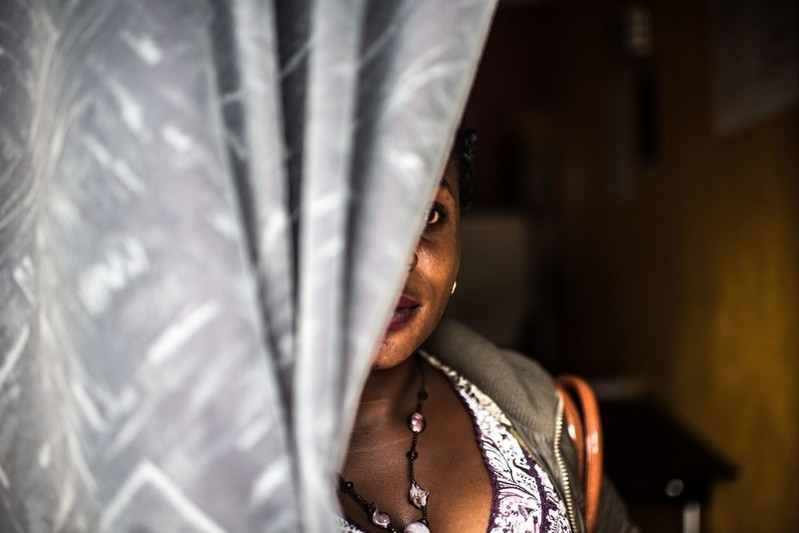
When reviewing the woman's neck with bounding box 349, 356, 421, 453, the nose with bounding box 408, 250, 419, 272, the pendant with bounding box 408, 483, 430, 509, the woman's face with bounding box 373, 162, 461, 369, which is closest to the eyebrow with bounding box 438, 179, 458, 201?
the woman's face with bounding box 373, 162, 461, 369

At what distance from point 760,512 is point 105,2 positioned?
5.81 ft

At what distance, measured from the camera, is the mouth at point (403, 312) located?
79 cm

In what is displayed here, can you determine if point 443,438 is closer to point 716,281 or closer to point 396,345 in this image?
point 396,345

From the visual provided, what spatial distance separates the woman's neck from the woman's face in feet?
0.47

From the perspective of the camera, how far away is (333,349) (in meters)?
0.49

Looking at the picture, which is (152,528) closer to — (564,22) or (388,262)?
(388,262)

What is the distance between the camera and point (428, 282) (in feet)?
2.69

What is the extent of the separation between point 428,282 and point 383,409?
0.73 feet

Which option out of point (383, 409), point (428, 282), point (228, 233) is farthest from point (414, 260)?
point (228, 233)

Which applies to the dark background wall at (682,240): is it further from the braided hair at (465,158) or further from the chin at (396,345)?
the chin at (396,345)

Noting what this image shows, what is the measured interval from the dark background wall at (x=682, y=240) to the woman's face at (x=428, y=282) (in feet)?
1.56

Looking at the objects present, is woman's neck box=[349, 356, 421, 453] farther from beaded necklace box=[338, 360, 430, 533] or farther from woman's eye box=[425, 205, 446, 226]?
woman's eye box=[425, 205, 446, 226]

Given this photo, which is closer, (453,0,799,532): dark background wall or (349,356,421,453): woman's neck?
(349,356,421,453): woman's neck

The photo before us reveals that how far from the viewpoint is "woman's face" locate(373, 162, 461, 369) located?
2.59ft
